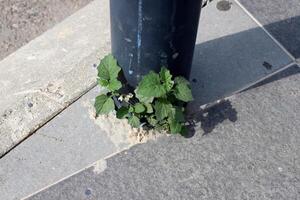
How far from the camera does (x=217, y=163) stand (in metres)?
2.90

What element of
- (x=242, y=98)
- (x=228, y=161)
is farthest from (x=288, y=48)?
(x=228, y=161)

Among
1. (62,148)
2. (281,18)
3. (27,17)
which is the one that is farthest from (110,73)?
(281,18)

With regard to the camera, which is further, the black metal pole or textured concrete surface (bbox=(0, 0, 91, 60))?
textured concrete surface (bbox=(0, 0, 91, 60))

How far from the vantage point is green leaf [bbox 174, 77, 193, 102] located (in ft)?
8.72

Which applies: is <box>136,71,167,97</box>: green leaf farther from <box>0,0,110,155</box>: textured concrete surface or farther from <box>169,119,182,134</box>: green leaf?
<box>0,0,110,155</box>: textured concrete surface

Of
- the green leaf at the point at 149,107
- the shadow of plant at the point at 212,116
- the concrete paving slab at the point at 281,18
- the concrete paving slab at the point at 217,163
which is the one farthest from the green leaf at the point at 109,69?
the concrete paving slab at the point at 281,18

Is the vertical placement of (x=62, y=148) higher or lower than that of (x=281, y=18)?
lower

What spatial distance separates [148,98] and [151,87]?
111mm

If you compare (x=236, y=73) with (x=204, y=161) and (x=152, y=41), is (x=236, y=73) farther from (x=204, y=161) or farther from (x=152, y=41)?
(x=152, y=41)

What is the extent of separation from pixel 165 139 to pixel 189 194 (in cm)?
38

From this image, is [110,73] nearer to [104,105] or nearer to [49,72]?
[104,105]

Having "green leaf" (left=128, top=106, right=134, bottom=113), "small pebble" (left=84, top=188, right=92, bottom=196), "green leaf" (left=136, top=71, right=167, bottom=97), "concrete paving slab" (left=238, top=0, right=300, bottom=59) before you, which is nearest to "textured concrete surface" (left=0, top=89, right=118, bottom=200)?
"small pebble" (left=84, top=188, right=92, bottom=196)

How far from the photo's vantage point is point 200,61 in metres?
3.33

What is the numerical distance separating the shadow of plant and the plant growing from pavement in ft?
0.40
